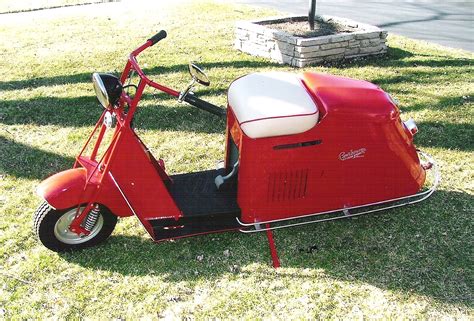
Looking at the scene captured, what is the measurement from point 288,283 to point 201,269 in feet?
1.94

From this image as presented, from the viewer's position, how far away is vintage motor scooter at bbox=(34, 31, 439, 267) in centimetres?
307

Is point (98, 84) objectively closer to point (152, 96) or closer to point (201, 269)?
point (201, 269)

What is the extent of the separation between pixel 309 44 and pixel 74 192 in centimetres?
433

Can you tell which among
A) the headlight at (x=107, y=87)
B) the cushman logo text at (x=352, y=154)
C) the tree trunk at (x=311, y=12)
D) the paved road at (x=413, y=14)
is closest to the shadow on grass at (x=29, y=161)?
the headlight at (x=107, y=87)

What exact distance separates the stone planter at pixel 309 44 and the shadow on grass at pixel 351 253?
3.42 m

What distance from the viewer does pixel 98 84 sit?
290 cm

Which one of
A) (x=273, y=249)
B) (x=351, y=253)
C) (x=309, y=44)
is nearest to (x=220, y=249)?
(x=273, y=249)

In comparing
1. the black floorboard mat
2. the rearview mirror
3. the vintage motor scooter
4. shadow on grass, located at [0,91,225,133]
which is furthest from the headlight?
shadow on grass, located at [0,91,225,133]

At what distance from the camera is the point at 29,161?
460 cm

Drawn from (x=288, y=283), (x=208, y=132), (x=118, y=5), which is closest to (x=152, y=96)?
(x=208, y=132)

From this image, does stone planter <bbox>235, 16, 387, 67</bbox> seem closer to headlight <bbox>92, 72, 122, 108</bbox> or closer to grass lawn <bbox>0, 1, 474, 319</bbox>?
grass lawn <bbox>0, 1, 474, 319</bbox>

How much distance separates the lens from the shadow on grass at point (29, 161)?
174 inches

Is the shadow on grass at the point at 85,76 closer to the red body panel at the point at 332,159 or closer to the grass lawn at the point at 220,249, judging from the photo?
the grass lawn at the point at 220,249

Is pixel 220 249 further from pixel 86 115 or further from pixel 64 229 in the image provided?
pixel 86 115
